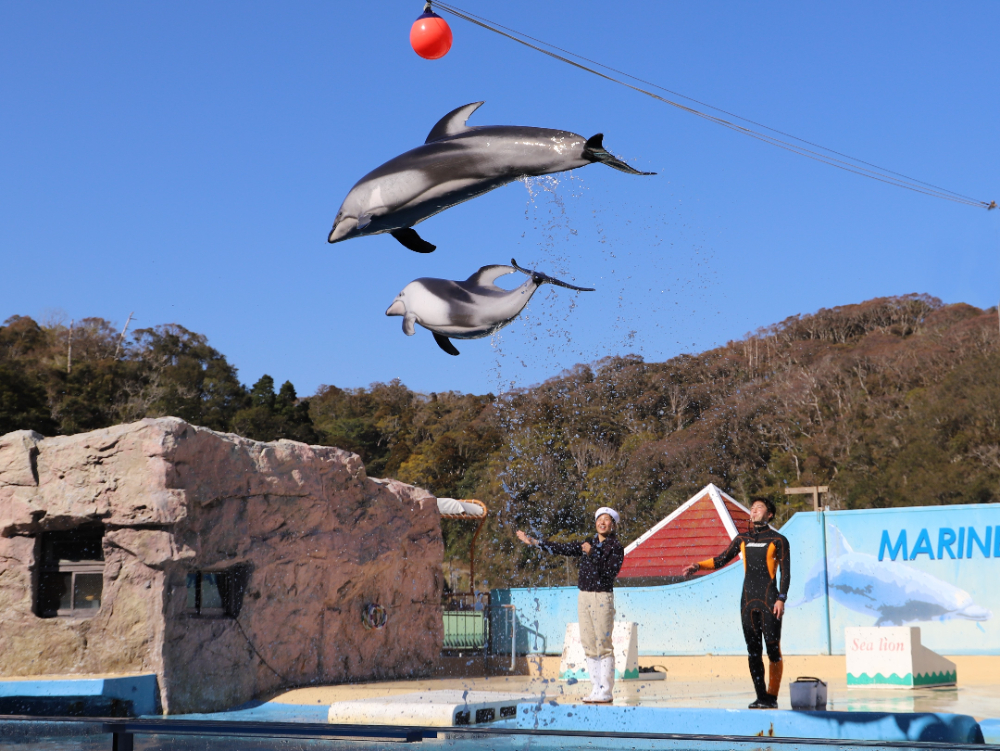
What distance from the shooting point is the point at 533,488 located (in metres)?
26.4

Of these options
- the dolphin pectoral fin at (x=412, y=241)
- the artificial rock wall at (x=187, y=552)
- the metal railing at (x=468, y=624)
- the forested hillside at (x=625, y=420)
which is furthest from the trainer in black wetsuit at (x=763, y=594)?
the forested hillside at (x=625, y=420)

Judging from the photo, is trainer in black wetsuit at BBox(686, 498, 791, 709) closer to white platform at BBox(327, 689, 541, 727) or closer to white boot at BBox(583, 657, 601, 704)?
white boot at BBox(583, 657, 601, 704)

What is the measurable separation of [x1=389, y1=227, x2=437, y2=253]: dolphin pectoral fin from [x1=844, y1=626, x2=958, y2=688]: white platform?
20.7 feet

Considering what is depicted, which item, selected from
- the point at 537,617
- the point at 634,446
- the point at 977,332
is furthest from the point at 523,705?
the point at 977,332

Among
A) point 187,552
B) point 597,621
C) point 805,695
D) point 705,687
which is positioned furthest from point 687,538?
point 805,695

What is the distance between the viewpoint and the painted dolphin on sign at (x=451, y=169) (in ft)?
14.5

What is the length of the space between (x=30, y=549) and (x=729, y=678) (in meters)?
7.96

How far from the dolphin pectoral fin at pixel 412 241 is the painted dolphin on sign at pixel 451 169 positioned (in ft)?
0.17

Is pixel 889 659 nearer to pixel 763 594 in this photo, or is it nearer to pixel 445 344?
pixel 763 594

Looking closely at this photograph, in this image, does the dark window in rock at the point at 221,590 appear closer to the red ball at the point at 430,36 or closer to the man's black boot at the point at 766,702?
the man's black boot at the point at 766,702

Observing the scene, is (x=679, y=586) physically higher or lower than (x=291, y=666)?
higher

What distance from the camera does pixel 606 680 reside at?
7.15 metres

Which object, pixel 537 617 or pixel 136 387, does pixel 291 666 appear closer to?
pixel 537 617

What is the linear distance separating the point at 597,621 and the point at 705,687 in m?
2.84
